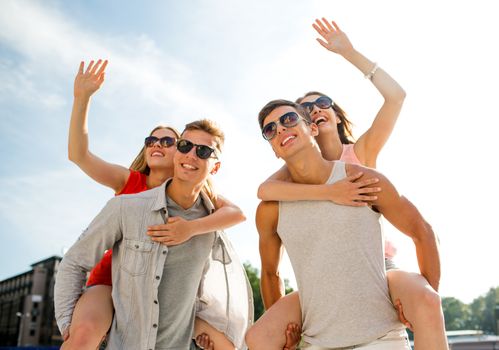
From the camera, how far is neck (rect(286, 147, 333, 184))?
13.1ft

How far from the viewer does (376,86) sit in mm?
4723

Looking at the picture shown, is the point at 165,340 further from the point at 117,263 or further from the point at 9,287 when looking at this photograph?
the point at 9,287

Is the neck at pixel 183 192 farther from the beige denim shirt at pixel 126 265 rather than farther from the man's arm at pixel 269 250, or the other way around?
the man's arm at pixel 269 250

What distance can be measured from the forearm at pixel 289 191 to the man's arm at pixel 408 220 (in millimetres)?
447

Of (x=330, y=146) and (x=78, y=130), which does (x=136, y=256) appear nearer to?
(x=78, y=130)

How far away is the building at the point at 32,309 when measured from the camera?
71375mm

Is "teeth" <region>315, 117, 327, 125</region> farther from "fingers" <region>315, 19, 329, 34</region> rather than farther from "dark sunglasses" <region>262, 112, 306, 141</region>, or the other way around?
"dark sunglasses" <region>262, 112, 306, 141</region>

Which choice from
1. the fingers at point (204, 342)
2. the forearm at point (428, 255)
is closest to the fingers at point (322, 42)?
the forearm at point (428, 255)

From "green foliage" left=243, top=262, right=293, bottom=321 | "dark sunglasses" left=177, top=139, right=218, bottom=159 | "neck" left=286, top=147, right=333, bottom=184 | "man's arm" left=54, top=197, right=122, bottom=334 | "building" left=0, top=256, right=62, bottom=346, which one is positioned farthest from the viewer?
"building" left=0, top=256, right=62, bottom=346

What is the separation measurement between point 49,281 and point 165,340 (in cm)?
7981

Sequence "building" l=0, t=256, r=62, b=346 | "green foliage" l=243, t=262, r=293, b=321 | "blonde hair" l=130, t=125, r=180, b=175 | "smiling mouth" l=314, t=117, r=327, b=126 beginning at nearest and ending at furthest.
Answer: "smiling mouth" l=314, t=117, r=327, b=126
"blonde hair" l=130, t=125, r=180, b=175
"green foliage" l=243, t=262, r=293, b=321
"building" l=0, t=256, r=62, b=346

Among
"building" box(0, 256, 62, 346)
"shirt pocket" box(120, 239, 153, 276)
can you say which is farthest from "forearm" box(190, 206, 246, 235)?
"building" box(0, 256, 62, 346)

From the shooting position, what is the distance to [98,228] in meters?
4.24

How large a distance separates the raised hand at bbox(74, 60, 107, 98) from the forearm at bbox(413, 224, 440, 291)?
140 inches
